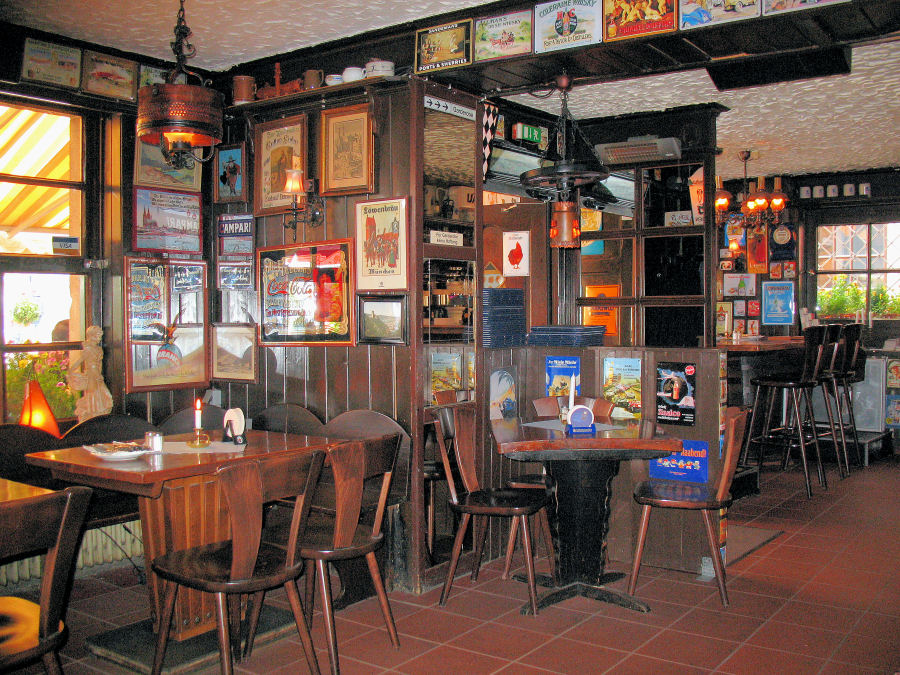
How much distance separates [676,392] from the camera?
486cm

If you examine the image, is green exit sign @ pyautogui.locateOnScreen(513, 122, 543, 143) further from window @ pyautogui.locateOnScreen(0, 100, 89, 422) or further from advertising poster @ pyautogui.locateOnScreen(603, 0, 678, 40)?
window @ pyautogui.locateOnScreen(0, 100, 89, 422)

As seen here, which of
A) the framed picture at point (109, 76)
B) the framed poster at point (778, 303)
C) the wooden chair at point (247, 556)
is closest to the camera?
the wooden chair at point (247, 556)

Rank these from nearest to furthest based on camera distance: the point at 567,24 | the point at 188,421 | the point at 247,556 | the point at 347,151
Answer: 1. the point at 247,556
2. the point at 567,24
3. the point at 347,151
4. the point at 188,421

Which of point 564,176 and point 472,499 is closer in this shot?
point 564,176

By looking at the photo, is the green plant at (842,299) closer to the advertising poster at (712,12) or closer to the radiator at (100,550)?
the advertising poster at (712,12)

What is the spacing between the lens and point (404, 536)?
4469 millimetres

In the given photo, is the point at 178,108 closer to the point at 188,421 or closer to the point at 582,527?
the point at 188,421

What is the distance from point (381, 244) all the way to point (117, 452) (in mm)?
1800

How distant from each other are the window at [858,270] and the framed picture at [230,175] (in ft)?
26.1

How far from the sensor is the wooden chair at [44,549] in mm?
2295

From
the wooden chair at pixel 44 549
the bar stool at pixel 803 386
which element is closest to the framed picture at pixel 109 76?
the wooden chair at pixel 44 549

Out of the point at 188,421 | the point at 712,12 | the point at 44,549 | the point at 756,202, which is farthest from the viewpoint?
the point at 756,202

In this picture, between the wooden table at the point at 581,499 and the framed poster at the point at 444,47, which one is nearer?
the wooden table at the point at 581,499

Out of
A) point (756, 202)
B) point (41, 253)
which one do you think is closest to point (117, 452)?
point (41, 253)
